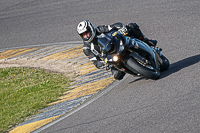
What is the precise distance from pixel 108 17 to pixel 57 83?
3873mm

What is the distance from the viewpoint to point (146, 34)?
10.4m

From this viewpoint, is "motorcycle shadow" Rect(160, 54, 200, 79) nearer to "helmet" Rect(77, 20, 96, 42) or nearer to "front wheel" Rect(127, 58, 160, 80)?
"front wheel" Rect(127, 58, 160, 80)

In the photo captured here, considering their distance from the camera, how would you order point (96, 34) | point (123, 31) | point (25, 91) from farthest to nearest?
point (25, 91), point (96, 34), point (123, 31)

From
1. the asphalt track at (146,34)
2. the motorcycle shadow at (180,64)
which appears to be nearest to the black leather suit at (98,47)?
Answer: the asphalt track at (146,34)

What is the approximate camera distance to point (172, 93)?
6027 millimetres

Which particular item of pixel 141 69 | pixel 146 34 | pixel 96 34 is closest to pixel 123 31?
pixel 96 34

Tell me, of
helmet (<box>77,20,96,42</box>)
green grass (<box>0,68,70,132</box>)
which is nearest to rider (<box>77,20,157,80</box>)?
helmet (<box>77,20,96,42</box>)

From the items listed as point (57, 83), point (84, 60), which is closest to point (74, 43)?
point (84, 60)

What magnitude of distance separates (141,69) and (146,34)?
3833 millimetres

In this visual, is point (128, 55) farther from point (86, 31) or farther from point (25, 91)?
point (25, 91)

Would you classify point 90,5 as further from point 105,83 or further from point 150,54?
point 150,54

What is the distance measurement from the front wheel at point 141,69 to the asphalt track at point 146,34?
0.17 m

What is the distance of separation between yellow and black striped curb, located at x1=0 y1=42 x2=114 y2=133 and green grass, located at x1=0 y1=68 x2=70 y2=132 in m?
0.26

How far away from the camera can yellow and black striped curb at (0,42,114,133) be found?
7422mm
